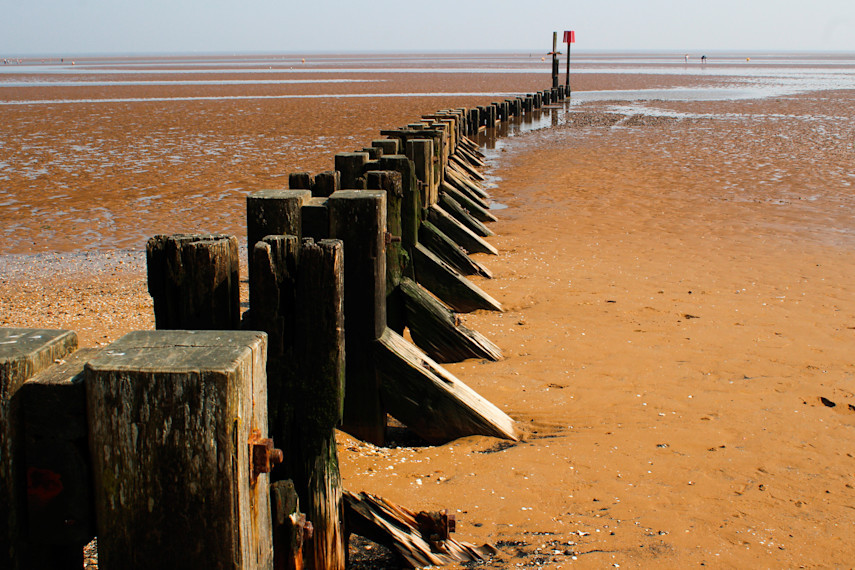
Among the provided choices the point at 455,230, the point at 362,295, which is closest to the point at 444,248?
the point at 455,230

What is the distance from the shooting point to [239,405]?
1.79m

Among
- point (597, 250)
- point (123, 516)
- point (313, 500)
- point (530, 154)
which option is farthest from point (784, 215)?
point (123, 516)

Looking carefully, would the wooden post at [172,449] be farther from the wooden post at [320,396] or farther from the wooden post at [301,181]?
the wooden post at [301,181]

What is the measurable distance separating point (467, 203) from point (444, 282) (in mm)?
4215

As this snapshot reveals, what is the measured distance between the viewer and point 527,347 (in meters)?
5.80

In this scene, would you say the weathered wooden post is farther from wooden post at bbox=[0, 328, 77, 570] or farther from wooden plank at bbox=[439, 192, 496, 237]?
wooden plank at bbox=[439, 192, 496, 237]

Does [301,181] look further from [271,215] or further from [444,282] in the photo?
Answer: [444,282]

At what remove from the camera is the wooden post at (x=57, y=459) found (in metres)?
1.83

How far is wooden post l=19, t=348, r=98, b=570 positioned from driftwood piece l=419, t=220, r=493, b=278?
Answer: 5028mm

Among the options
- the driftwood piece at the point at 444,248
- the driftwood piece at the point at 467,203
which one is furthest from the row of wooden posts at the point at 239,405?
the driftwood piece at the point at 467,203

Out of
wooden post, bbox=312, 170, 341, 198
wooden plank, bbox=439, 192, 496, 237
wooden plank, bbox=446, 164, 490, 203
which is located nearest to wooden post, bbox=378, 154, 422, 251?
wooden post, bbox=312, 170, 341, 198

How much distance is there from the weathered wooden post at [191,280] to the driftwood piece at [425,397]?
1.20 meters

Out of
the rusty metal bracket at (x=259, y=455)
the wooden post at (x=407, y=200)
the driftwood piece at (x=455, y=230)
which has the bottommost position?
the driftwood piece at (x=455, y=230)

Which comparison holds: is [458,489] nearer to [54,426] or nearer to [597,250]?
[54,426]
